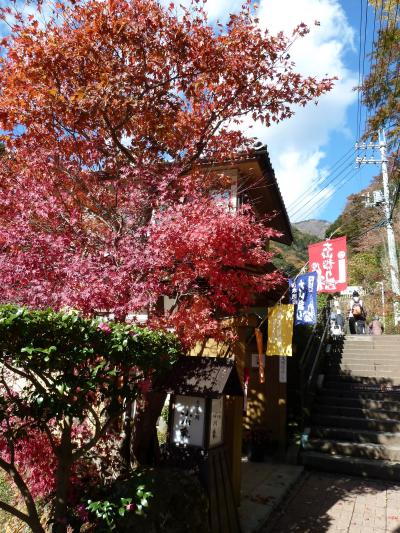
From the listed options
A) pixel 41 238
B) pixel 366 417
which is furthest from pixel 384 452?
pixel 41 238

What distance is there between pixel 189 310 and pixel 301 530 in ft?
15.2

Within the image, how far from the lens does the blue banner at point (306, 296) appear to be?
35.2 feet

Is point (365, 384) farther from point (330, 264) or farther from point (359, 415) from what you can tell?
point (330, 264)

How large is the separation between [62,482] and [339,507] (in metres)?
6.26

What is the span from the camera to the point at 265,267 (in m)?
10.9

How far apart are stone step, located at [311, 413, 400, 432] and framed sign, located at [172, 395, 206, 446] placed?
7730 millimetres

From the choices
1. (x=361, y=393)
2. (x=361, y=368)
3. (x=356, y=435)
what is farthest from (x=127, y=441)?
(x=361, y=368)

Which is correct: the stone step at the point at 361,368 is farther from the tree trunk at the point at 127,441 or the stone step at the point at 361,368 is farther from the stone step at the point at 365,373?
the tree trunk at the point at 127,441

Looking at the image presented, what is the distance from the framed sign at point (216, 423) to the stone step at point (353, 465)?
5.23 m

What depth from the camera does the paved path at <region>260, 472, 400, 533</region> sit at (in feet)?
25.0

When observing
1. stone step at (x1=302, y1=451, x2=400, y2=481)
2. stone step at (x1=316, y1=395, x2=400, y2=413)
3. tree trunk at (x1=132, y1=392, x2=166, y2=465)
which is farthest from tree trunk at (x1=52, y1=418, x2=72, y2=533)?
stone step at (x1=316, y1=395, x2=400, y2=413)

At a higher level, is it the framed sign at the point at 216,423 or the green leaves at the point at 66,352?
the green leaves at the point at 66,352

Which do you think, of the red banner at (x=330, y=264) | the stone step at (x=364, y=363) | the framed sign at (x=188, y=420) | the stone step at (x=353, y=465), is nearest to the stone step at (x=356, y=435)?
the stone step at (x=353, y=465)

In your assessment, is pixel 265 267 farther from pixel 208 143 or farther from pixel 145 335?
pixel 145 335
